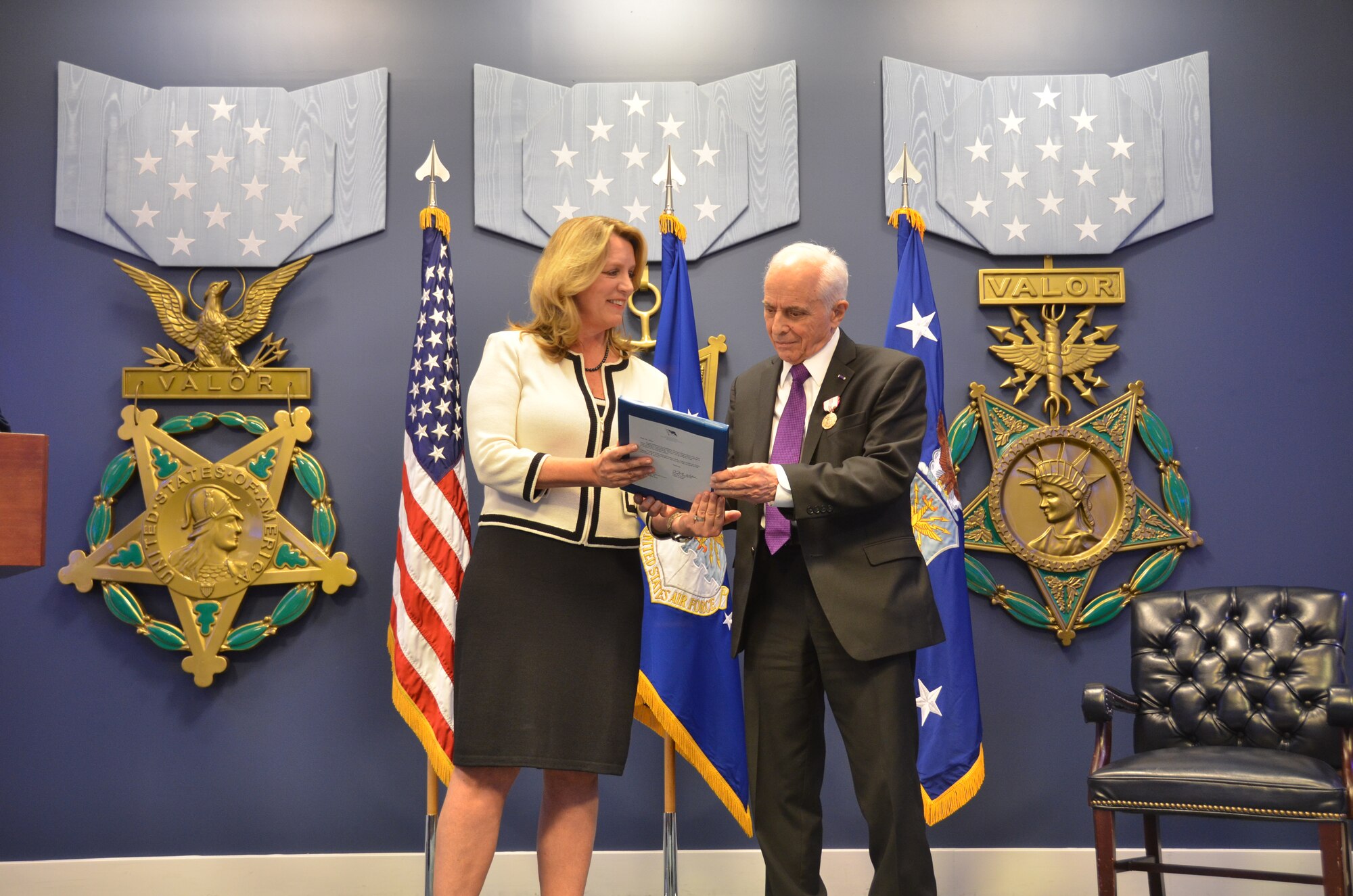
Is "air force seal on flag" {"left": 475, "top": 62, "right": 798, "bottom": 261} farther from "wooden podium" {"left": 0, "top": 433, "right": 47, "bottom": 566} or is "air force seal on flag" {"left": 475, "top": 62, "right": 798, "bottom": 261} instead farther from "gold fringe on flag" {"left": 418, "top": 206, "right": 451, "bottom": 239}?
"wooden podium" {"left": 0, "top": 433, "right": 47, "bottom": 566}

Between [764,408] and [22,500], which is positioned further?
[764,408]

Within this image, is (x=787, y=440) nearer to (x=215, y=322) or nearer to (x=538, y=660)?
(x=538, y=660)

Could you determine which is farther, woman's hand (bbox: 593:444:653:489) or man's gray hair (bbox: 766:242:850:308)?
man's gray hair (bbox: 766:242:850:308)

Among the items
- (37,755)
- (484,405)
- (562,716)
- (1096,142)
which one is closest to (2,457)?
(484,405)

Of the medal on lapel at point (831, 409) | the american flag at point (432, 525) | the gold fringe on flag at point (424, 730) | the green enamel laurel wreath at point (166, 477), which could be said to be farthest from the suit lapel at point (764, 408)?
the green enamel laurel wreath at point (166, 477)

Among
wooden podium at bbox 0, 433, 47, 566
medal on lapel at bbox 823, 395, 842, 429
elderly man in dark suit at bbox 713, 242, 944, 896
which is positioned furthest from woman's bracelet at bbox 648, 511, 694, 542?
wooden podium at bbox 0, 433, 47, 566

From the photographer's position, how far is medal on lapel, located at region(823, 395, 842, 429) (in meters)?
Answer: 2.41

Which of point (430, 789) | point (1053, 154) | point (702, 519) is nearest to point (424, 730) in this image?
point (430, 789)

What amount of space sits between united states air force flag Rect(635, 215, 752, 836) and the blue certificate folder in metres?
0.97

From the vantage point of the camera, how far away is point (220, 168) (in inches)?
149

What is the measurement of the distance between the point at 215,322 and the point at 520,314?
102 centimetres

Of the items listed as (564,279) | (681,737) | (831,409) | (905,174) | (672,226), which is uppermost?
(905,174)

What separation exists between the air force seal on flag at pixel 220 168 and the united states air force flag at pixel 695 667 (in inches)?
61.9

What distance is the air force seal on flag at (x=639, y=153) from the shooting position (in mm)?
3775
